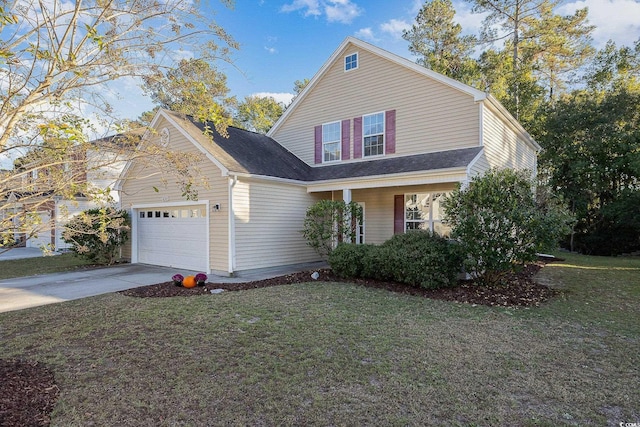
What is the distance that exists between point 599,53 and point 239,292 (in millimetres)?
24752

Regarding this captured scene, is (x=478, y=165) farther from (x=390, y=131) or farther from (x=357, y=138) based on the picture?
(x=357, y=138)

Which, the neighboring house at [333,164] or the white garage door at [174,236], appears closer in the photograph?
the neighboring house at [333,164]

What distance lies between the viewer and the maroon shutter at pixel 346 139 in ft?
42.3

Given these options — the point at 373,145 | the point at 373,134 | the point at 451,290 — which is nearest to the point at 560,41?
the point at 373,134

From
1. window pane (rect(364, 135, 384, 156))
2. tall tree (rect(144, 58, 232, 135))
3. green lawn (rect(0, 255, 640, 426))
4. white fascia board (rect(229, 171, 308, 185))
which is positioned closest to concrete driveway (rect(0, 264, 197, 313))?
green lawn (rect(0, 255, 640, 426))

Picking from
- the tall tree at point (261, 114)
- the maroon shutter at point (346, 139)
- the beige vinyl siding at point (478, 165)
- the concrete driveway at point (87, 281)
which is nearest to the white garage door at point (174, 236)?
the concrete driveway at point (87, 281)

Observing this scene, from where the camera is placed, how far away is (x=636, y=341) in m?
4.64

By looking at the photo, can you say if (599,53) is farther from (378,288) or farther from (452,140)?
(378,288)

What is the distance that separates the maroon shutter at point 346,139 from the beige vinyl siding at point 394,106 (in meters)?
0.21

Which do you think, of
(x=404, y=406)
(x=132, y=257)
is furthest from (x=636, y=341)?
(x=132, y=257)

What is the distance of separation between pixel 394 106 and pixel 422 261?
6437 millimetres

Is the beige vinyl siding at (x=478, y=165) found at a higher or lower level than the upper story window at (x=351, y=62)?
lower

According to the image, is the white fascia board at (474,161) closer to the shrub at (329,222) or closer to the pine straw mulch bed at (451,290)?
the pine straw mulch bed at (451,290)

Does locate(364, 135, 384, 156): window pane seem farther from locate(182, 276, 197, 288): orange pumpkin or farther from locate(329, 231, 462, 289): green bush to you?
locate(182, 276, 197, 288): orange pumpkin
